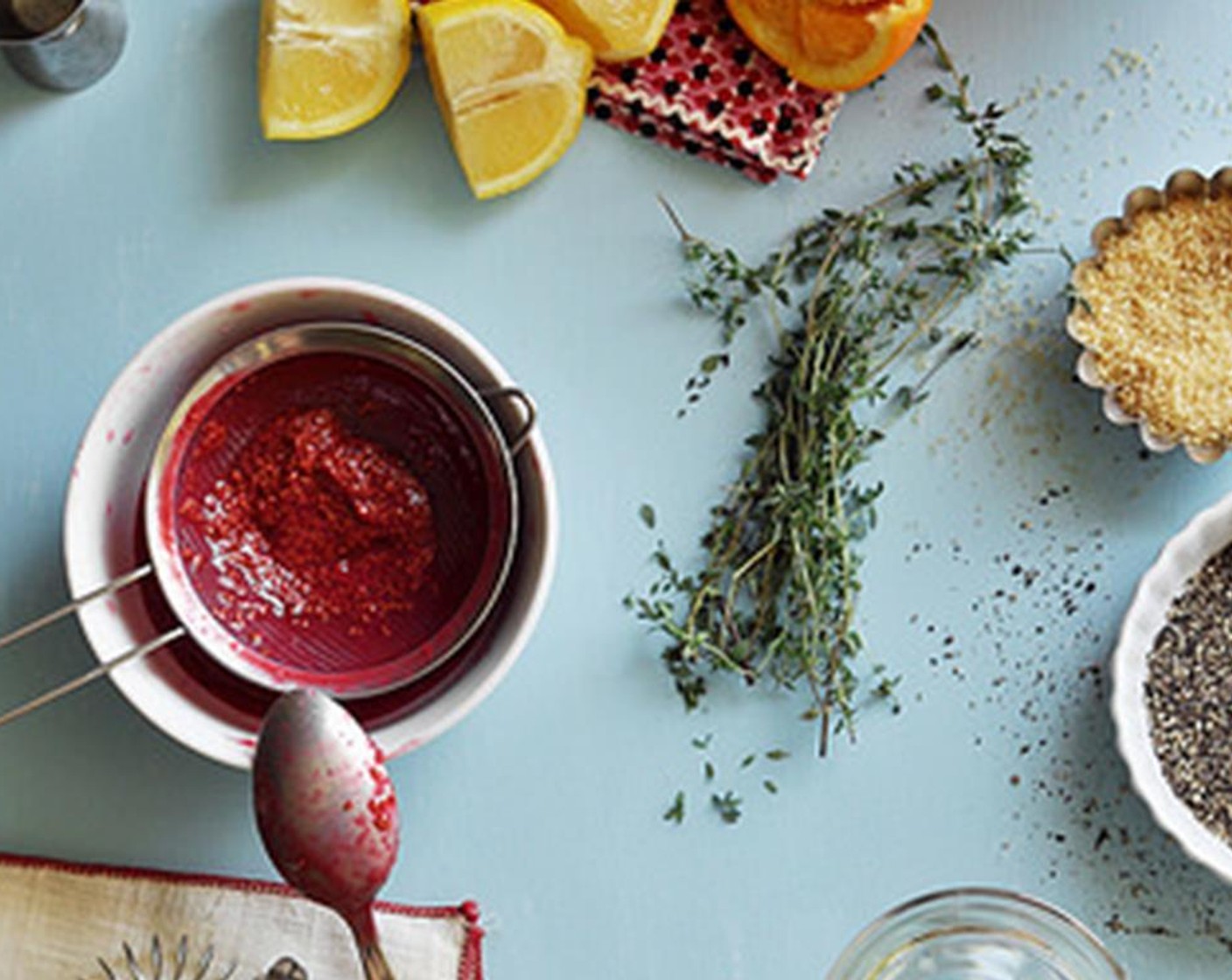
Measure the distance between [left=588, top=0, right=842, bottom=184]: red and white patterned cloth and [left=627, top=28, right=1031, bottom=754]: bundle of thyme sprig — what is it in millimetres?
70

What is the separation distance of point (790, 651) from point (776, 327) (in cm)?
29

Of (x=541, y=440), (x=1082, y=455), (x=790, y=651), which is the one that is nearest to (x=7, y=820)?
(x=541, y=440)

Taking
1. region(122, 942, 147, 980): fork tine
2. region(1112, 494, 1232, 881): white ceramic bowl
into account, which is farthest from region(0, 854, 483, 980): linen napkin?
region(1112, 494, 1232, 881): white ceramic bowl

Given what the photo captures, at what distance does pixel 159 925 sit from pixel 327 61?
0.76m

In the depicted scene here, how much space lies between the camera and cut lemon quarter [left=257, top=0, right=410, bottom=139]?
1660 millimetres

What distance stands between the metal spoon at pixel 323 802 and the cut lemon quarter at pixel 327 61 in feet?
1.68

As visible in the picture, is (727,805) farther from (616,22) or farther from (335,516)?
(616,22)

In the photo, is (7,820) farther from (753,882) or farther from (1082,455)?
(1082,455)

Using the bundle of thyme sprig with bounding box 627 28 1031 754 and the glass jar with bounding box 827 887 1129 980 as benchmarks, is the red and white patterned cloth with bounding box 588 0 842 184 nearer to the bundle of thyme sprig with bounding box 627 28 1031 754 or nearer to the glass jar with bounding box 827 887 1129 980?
the bundle of thyme sprig with bounding box 627 28 1031 754

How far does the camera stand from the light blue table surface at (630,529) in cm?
170

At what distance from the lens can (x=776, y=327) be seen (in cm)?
173

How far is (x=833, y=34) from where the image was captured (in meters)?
1.66

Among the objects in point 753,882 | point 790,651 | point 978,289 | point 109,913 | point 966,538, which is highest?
point 978,289

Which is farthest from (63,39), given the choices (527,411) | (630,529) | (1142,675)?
(1142,675)
